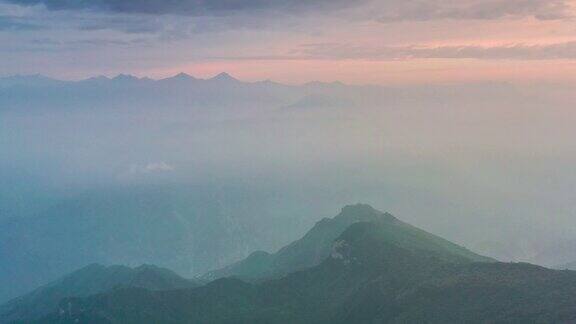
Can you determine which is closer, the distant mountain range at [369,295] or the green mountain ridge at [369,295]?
the green mountain ridge at [369,295]

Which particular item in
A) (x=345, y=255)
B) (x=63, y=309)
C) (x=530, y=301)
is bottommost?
(x=63, y=309)

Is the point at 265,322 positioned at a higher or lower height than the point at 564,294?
lower

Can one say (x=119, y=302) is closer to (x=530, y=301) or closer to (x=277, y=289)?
(x=277, y=289)

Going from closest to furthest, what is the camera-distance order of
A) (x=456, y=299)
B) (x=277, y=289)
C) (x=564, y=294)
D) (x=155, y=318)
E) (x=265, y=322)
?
1. (x=564, y=294)
2. (x=456, y=299)
3. (x=265, y=322)
4. (x=155, y=318)
5. (x=277, y=289)

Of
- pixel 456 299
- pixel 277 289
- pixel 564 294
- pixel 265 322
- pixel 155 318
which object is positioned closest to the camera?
pixel 564 294

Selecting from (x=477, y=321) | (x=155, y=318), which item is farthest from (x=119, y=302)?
(x=477, y=321)

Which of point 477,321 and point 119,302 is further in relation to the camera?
point 119,302

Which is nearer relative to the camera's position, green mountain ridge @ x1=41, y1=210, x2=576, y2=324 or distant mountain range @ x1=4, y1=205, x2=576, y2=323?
green mountain ridge @ x1=41, y1=210, x2=576, y2=324
